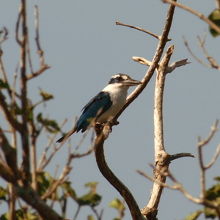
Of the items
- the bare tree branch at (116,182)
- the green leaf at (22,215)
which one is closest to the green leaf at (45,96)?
the green leaf at (22,215)

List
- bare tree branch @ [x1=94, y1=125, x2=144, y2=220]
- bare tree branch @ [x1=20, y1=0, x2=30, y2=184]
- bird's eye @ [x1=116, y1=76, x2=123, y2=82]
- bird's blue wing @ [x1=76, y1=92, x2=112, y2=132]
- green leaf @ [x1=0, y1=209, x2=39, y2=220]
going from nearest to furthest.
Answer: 1. bare tree branch @ [x1=20, y1=0, x2=30, y2=184]
2. green leaf @ [x1=0, y1=209, x2=39, y2=220]
3. bare tree branch @ [x1=94, y1=125, x2=144, y2=220]
4. bird's blue wing @ [x1=76, y1=92, x2=112, y2=132]
5. bird's eye @ [x1=116, y1=76, x2=123, y2=82]

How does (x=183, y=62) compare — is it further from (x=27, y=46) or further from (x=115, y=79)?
(x=27, y=46)

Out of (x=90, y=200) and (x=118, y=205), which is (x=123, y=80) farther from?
(x=90, y=200)

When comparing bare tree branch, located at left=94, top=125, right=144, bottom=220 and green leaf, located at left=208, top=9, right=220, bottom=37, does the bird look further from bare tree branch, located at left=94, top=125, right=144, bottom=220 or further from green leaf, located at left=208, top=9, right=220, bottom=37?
green leaf, located at left=208, top=9, right=220, bottom=37

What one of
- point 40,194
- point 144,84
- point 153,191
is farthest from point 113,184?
point 40,194

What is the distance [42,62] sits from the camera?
492 centimetres

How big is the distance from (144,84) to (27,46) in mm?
4416

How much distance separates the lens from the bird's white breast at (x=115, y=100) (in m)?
11.5

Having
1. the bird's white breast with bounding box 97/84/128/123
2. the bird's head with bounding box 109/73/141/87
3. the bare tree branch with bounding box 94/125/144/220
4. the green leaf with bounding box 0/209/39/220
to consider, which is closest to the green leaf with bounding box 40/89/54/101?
the green leaf with bounding box 0/209/39/220

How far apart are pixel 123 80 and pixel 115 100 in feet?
3.32

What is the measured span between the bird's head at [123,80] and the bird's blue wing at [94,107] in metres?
0.39

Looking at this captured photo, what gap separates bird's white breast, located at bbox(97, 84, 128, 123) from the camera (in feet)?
37.8

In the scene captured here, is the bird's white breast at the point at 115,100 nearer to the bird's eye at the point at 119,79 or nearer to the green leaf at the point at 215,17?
the bird's eye at the point at 119,79

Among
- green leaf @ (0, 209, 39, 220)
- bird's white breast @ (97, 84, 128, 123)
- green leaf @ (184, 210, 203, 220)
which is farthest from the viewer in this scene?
bird's white breast @ (97, 84, 128, 123)
